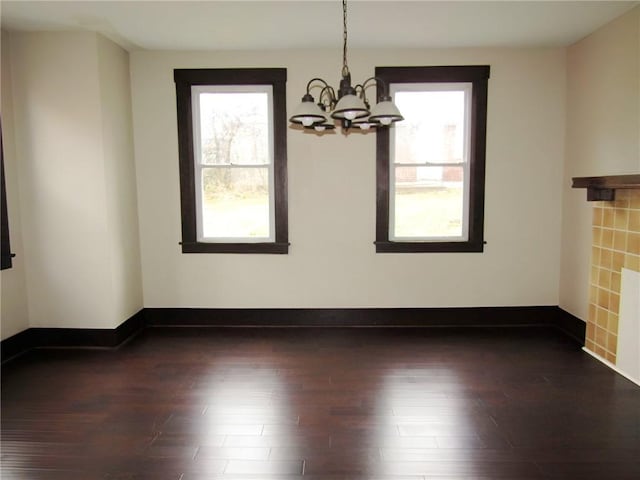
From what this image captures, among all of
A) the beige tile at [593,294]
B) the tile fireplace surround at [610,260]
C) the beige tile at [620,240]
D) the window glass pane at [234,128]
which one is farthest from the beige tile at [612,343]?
the window glass pane at [234,128]

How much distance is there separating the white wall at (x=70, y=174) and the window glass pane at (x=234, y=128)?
0.78 m

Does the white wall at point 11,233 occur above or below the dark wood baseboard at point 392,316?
above

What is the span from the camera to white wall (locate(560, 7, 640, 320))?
3.33 metres

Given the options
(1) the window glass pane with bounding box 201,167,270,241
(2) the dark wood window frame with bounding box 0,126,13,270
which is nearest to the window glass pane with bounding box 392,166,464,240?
(1) the window glass pane with bounding box 201,167,270,241

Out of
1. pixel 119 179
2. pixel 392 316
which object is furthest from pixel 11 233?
pixel 392 316

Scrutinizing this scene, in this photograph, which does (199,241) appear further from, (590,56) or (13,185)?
(590,56)

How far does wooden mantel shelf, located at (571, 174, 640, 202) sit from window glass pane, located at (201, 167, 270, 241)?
2.74 metres

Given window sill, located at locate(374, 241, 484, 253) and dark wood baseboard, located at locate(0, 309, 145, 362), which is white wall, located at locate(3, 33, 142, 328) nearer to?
dark wood baseboard, located at locate(0, 309, 145, 362)

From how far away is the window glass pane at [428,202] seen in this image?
429cm

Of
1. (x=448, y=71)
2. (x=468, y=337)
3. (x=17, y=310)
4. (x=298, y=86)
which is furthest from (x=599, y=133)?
(x=17, y=310)

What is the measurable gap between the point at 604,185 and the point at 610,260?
24.6 inches

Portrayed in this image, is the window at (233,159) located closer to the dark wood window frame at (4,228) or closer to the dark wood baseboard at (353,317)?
the dark wood baseboard at (353,317)

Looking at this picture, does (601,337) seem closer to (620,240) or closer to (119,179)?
(620,240)

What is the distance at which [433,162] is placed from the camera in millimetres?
4277
